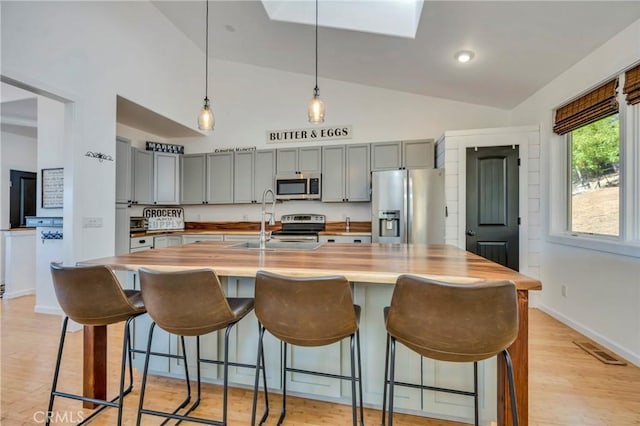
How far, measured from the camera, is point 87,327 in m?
1.64

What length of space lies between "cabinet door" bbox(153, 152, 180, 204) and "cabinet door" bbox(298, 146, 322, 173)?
6.69ft

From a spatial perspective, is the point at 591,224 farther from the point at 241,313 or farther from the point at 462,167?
the point at 241,313

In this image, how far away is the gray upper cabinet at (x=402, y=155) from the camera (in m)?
3.90

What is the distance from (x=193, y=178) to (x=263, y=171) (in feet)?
4.00

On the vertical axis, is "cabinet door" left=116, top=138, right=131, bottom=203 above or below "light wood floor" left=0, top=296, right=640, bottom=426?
above

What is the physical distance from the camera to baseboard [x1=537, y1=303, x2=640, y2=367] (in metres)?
2.15

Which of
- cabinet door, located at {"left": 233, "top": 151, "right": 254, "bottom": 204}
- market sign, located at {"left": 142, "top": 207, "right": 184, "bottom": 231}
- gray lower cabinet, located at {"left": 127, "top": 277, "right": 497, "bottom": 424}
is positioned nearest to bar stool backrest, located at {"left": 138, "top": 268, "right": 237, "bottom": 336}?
gray lower cabinet, located at {"left": 127, "top": 277, "right": 497, "bottom": 424}

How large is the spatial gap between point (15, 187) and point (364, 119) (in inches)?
236

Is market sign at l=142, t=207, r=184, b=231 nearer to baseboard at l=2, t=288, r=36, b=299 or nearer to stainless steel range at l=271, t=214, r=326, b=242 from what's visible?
baseboard at l=2, t=288, r=36, b=299

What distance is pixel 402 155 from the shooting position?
13.1 feet

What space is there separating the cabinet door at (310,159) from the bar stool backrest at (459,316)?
10.9ft

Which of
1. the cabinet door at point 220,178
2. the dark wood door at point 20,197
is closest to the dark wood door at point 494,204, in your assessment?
the cabinet door at point 220,178

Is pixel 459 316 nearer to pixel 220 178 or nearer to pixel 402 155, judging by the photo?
pixel 402 155

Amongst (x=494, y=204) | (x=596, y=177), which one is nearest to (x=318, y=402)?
(x=494, y=204)
